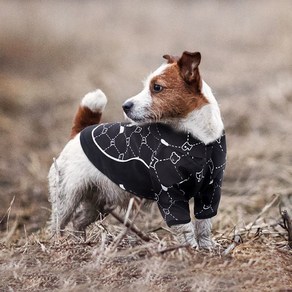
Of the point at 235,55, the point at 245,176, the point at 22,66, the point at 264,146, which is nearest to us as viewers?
the point at 245,176

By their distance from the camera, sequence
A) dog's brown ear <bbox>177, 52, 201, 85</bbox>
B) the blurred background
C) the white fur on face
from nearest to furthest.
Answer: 1. dog's brown ear <bbox>177, 52, 201, 85</bbox>
2. the white fur on face
3. the blurred background

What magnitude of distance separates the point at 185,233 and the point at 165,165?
47 cm

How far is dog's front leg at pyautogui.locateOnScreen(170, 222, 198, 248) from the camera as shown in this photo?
17.4 feet

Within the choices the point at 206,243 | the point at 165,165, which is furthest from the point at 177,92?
the point at 206,243

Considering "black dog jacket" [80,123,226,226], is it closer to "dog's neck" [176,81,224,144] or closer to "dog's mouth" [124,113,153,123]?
"dog's neck" [176,81,224,144]

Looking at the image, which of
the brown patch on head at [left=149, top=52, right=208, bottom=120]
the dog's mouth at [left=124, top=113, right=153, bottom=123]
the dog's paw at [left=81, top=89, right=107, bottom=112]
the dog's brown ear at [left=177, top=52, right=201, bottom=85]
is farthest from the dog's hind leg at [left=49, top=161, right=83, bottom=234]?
the dog's brown ear at [left=177, top=52, right=201, bottom=85]

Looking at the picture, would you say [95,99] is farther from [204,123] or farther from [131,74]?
[131,74]

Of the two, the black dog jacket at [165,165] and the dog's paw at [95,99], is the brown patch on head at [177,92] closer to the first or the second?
the black dog jacket at [165,165]

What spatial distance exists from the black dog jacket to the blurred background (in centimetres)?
83

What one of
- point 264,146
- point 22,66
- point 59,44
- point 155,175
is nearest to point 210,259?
point 155,175

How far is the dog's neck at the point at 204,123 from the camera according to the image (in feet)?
17.3

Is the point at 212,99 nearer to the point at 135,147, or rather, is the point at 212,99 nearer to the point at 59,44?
the point at 135,147

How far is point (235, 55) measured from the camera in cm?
1823

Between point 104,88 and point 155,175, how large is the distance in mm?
9696
